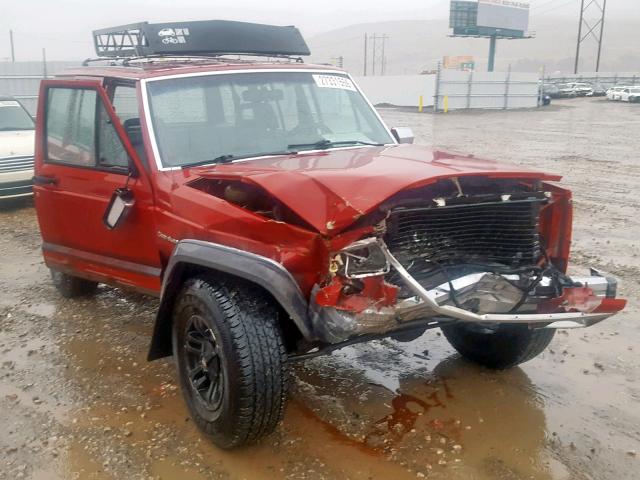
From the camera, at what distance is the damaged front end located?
2.96 m

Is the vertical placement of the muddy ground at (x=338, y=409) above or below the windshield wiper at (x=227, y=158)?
below

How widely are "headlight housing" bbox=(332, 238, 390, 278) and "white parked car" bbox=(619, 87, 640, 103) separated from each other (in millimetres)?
45556

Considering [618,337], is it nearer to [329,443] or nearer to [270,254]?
[329,443]

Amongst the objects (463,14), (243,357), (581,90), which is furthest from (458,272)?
(463,14)

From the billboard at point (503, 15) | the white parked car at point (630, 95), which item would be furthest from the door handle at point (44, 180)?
the billboard at point (503, 15)

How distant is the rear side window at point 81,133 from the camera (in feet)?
14.6

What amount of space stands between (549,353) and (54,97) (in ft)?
13.6

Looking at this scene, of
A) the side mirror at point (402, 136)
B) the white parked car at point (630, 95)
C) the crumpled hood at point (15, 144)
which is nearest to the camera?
the side mirror at point (402, 136)

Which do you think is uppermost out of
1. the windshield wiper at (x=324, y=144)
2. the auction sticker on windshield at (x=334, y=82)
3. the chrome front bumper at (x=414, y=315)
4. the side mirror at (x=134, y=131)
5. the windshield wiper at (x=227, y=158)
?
the auction sticker on windshield at (x=334, y=82)

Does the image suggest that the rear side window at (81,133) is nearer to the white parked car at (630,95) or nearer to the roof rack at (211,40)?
the roof rack at (211,40)

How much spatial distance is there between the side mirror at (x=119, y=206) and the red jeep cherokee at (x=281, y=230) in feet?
0.04

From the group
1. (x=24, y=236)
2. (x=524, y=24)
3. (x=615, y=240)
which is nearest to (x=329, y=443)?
(x=615, y=240)

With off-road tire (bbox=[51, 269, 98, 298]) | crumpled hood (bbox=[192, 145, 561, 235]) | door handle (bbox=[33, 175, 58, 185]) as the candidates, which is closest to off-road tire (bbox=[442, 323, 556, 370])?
crumpled hood (bbox=[192, 145, 561, 235])

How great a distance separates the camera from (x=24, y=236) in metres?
8.32
